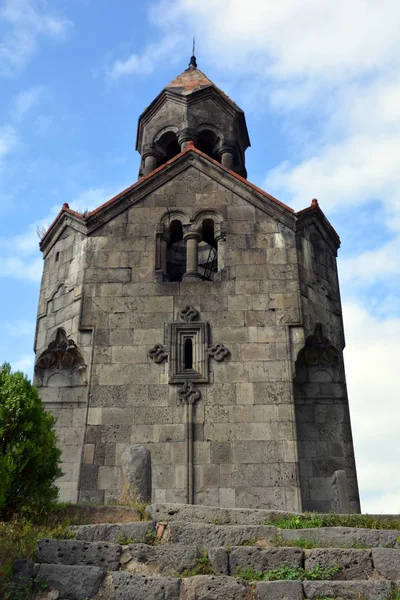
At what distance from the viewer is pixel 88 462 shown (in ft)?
35.9

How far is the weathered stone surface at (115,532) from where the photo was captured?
708cm

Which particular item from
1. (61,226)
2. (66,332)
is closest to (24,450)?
(66,332)

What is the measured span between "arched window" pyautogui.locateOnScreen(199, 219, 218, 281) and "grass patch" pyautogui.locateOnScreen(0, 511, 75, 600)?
6813mm

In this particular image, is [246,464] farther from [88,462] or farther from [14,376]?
[14,376]

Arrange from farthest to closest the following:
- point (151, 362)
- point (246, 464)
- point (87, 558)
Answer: point (151, 362) < point (246, 464) < point (87, 558)

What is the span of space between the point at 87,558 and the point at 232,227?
7.37m

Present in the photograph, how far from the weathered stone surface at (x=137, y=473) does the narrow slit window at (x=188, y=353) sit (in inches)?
111

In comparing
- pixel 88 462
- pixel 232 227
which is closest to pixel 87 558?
pixel 88 462

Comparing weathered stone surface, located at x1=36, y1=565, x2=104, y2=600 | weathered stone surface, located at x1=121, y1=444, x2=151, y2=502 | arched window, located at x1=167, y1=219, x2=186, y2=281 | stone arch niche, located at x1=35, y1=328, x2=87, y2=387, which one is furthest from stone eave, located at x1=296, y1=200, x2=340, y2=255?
weathered stone surface, located at x1=36, y1=565, x2=104, y2=600

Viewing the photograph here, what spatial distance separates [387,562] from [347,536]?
22.9 inches

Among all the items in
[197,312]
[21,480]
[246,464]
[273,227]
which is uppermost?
[273,227]

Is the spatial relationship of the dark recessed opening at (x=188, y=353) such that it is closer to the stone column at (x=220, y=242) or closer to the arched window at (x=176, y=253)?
the stone column at (x=220, y=242)

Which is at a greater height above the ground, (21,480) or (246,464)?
(246,464)

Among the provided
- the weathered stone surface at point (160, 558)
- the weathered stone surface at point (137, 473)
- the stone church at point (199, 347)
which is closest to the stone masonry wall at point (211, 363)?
the stone church at point (199, 347)
